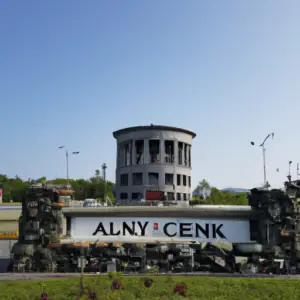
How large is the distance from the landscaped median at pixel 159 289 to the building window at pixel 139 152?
4508 cm

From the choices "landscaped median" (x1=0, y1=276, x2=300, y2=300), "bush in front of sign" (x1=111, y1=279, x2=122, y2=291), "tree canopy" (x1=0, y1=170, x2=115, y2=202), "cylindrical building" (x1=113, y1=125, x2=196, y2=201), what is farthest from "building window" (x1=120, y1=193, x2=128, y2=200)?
"tree canopy" (x1=0, y1=170, x2=115, y2=202)

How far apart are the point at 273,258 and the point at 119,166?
45.3 metres

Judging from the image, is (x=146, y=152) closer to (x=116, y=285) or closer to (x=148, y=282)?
(x=148, y=282)

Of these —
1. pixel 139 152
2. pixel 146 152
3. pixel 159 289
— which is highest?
pixel 139 152

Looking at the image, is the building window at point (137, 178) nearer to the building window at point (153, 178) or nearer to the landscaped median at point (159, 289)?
the building window at point (153, 178)

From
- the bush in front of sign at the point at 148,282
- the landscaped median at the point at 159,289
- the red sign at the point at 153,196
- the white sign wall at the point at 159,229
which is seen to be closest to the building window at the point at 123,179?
the red sign at the point at 153,196

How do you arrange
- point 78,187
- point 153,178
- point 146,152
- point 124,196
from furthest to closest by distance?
1. point 78,187
2. point 153,178
3. point 124,196
4. point 146,152

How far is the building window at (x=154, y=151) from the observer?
3044 inches

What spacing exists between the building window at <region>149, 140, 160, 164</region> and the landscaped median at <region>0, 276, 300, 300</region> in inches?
1784

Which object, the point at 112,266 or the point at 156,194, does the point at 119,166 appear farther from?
the point at 112,266

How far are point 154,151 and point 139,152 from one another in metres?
2.80

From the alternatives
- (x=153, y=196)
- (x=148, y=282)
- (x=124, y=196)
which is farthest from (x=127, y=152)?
(x=148, y=282)

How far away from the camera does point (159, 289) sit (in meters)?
31.4

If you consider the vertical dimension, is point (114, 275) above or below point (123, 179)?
below
